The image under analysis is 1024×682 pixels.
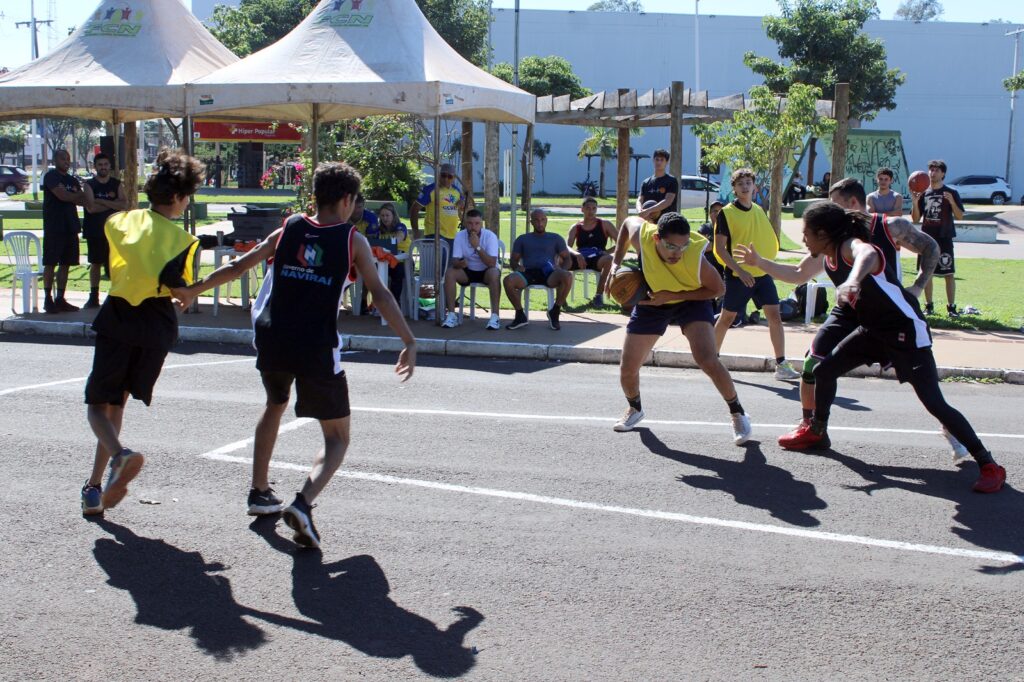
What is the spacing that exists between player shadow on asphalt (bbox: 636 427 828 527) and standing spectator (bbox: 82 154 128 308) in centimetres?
855

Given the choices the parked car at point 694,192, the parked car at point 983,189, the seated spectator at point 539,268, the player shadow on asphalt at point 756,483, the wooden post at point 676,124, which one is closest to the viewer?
the player shadow on asphalt at point 756,483

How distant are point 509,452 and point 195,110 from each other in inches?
317

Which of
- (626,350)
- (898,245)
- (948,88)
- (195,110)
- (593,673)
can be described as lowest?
(593,673)

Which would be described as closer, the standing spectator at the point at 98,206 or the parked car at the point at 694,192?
the standing spectator at the point at 98,206

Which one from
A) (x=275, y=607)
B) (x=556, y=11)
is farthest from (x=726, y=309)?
(x=556, y=11)

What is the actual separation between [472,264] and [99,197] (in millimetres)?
4596

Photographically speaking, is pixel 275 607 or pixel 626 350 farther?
pixel 626 350

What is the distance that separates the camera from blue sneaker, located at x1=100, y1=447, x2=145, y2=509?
538 centimetres

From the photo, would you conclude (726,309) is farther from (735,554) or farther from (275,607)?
(275,607)

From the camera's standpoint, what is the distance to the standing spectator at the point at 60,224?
43.5 ft

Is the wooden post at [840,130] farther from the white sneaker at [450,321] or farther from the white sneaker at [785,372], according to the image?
the white sneaker at [785,372]

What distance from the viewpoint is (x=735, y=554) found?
532 cm

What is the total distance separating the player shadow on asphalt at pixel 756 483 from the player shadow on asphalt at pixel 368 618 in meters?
2.20

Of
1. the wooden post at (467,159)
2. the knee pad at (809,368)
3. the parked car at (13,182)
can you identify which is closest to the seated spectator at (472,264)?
the knee pad at (809,368)
